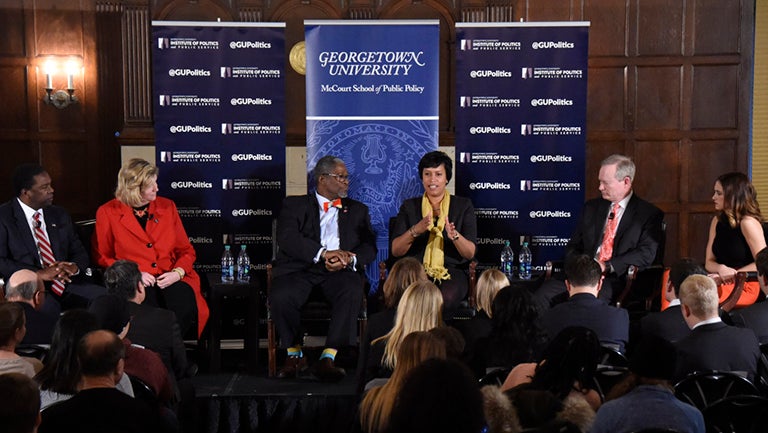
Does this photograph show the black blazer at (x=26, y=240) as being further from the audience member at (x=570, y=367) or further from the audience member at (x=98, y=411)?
the audience member at (x=570, y=367)

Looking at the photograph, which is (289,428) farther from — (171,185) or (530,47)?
(530,47)

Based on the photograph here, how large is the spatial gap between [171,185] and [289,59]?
180 centimetres

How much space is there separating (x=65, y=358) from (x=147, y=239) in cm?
265

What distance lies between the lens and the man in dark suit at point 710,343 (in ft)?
13.2

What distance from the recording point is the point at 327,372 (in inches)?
223

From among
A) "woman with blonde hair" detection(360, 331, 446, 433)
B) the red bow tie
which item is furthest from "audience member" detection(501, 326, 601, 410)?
the red bow tie

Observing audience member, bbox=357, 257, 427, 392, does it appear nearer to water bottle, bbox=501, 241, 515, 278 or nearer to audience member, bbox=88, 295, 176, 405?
audience member, bbox=88, 295, 176, 405

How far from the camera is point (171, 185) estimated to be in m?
6.76

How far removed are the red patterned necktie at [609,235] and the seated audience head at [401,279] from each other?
2.05m

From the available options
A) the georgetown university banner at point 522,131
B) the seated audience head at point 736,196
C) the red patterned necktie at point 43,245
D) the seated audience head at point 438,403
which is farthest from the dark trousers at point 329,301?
the seated audience head at point 438,403

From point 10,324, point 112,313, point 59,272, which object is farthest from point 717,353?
point 59,272

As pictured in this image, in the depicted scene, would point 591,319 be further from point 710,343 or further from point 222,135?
point 222,135

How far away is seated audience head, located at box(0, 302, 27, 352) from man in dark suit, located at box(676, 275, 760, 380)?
2689 mm

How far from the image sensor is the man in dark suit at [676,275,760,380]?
4016 millimetres
